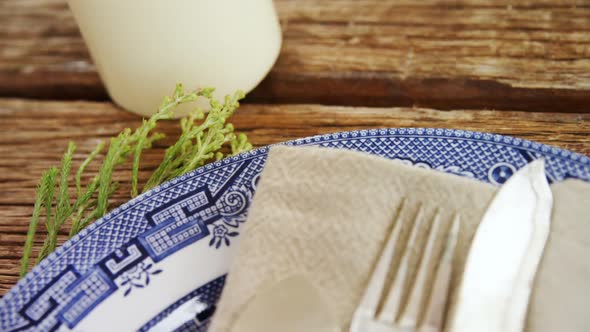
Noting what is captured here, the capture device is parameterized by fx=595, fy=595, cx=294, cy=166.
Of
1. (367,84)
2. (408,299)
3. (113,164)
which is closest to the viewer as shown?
A: (408,299)

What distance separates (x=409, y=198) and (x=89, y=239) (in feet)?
0.82

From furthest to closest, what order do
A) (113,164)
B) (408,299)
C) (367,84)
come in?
(367,84)
(113,164)
(408,299)

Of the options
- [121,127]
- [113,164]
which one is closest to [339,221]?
[113,164]

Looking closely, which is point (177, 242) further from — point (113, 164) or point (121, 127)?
point (121, 127)

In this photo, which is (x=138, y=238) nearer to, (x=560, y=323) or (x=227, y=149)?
(x=227, y=149)

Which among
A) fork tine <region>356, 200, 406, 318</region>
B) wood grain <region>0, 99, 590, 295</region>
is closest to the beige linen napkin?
fork tine <region>356, 200, 406, 318</region>

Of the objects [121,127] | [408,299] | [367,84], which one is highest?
[367,84]

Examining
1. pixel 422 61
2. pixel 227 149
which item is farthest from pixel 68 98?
pixel 422 61

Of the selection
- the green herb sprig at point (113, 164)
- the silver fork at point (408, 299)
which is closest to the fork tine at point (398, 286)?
the silver fork at point (408, 299)

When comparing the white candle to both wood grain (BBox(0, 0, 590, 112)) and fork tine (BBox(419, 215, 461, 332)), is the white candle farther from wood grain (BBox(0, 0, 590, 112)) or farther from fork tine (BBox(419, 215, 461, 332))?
fork tine (BBox(419, 215, 461, 332))

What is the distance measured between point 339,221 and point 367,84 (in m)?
0.26

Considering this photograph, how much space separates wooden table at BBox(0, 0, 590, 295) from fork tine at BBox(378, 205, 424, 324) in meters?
0.21

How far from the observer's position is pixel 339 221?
0.44 m

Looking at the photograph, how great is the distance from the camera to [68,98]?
707 millimetres
